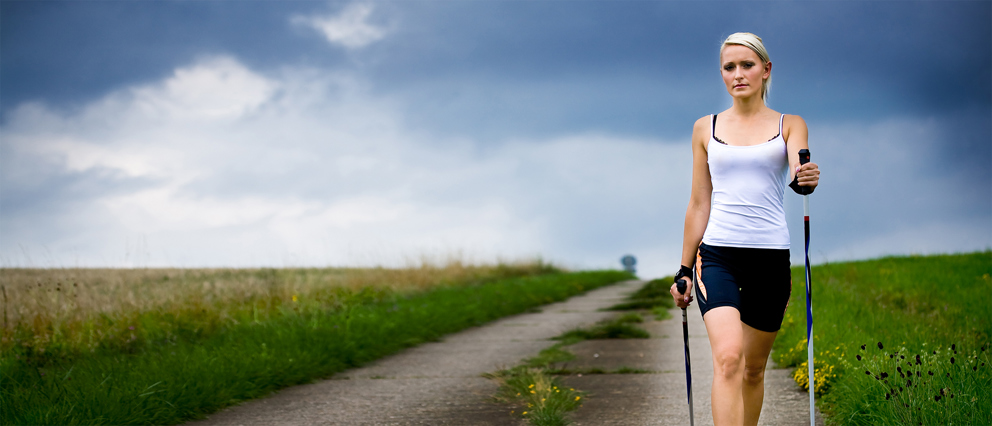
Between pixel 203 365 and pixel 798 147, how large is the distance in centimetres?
477

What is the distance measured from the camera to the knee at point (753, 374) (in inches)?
123

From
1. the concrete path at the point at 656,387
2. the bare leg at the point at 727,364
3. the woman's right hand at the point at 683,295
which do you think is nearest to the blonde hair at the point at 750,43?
the woman's right hand at the point at 683,295

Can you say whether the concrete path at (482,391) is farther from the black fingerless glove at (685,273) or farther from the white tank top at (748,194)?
the white tank top at (748,194)

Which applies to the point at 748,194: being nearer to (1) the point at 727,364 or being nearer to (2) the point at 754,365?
(1) the point at 727,364

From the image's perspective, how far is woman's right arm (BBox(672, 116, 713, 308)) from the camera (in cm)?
305

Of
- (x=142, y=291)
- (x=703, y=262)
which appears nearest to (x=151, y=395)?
(x=703, y=262)

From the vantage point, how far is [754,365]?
3.11m

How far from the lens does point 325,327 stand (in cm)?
745

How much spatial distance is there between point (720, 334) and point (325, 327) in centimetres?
549

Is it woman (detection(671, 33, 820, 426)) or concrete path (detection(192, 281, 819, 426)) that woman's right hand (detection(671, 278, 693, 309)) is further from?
concrete path (detection(192, 281, 819, 426))

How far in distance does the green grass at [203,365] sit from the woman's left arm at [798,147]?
13.9 ft

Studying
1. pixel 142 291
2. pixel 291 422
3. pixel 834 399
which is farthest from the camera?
pixel 142 291

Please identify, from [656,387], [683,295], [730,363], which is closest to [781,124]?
[683,295]

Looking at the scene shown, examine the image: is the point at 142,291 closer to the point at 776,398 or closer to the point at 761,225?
the point at 776,398
